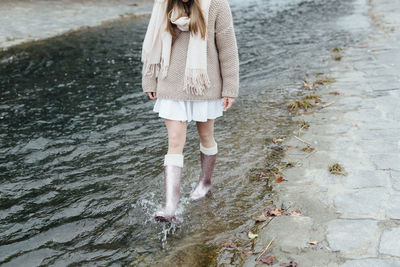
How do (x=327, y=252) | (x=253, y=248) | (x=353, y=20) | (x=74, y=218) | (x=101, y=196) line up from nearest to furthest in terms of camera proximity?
(x=327, y=252) → (x=253, y=248) → (x=74, y=218) → (x=101, y=196) → (x=353, y=20)

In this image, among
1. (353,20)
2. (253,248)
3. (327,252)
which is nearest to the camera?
(327,252)

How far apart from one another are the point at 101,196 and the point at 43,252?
37.8 inches

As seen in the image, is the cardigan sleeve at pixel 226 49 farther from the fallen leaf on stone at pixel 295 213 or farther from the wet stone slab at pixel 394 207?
the wet stone slab at pixel 394 207

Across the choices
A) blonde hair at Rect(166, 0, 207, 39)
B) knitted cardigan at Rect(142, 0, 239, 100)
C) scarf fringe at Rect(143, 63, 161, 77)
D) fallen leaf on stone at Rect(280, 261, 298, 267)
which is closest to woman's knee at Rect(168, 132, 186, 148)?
knitted cardigan at Rect(142, 0, 239, 100)

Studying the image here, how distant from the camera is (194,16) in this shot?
326 centimetres

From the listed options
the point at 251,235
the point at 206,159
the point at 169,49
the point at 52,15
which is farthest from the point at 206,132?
the point at 52,15

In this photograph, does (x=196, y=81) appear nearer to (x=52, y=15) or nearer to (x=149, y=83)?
(x=149, y=83)

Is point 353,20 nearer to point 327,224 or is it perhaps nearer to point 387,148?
point 387,148

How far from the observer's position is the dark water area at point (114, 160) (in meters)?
3.48

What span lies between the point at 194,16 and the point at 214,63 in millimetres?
485

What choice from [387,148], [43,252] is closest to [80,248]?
[43,252]

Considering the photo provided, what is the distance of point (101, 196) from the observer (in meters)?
4.23

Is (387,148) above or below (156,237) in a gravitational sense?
above

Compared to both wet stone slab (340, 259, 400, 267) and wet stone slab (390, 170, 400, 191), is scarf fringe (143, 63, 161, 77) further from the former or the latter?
wet stone slab (390, 170, 400, 191)
